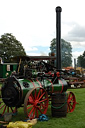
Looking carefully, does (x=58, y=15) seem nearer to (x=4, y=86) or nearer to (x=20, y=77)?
(x=20, y=77)

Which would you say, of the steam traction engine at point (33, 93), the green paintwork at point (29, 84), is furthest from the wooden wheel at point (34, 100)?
the green paintwork at point (29, 84)

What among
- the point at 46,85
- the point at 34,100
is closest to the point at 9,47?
the point at 46,85

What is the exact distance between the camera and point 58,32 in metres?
8.12

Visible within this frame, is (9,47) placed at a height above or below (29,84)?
above

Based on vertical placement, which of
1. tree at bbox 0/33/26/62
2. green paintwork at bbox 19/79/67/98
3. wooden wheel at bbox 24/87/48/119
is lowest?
wooden wheel at bbox 24/87/48/119

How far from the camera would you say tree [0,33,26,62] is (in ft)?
128

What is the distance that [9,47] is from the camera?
39.7 metres

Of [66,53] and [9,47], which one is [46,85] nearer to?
[9,47]

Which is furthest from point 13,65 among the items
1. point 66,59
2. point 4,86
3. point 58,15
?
point 66,59

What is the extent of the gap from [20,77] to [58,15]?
125 inches

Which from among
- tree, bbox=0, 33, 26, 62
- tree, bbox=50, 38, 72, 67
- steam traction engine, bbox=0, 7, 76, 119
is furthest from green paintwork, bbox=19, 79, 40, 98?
tree, bbox=50, 38, 72, 67

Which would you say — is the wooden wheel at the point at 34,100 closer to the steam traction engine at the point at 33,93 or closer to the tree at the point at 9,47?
the steam traction engine at the point at 33,93

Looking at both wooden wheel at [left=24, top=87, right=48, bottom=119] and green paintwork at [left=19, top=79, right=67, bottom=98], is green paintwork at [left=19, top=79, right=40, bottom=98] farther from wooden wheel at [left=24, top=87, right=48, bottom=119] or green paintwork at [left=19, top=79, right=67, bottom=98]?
wooden wheel at [left=24, top=87, right=48, bottom=119]

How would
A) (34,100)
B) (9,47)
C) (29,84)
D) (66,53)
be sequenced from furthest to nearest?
1. (66,53)
2. (9,47)
3. (29,84)
4. (34,100)
